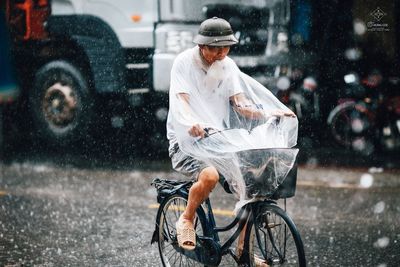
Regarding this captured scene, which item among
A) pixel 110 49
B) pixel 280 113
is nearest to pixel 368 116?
pixel 110 49

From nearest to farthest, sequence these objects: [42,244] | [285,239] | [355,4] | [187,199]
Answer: [285,239] → [187,199] → [42,244] → [355,4]

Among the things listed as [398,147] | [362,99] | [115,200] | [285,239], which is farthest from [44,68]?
[285,239]

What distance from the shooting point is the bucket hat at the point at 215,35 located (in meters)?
4.85

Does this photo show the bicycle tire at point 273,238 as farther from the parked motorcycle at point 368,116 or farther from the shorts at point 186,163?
the parked motorcycle at point 368,116

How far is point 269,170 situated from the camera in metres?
4.53

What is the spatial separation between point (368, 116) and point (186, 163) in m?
6.73

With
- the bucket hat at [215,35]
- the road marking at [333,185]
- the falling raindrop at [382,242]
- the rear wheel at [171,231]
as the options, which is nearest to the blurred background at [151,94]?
the road marking at [333,185]

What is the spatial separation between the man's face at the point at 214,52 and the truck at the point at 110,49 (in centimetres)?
519

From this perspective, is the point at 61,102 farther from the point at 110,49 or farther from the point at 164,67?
the point at 164,67

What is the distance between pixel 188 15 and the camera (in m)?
10.2

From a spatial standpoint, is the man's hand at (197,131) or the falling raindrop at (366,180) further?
the falling raindrop at (366,180)

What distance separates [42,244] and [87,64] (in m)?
4.98

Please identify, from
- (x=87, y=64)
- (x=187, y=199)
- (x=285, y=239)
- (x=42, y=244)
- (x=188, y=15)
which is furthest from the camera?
(x=87, y=64)

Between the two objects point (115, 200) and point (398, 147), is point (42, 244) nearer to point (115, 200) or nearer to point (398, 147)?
point (115, 200)
